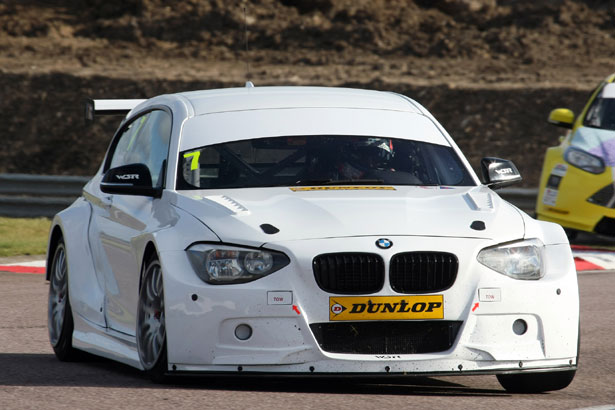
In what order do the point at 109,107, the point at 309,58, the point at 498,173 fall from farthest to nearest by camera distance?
the point at 309,58 < the point at 109,107 < the point at 498,173

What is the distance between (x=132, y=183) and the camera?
290 inches

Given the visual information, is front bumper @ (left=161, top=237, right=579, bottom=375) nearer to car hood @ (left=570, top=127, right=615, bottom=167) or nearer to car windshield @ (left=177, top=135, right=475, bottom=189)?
car windshield @ (left=177, top=135, right=475, bottom=189)

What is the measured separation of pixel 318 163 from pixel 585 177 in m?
8.66

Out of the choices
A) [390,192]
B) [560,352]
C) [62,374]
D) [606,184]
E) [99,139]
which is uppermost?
[390,192]

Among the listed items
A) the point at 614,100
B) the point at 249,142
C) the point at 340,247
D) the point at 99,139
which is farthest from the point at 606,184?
the point at 99,139

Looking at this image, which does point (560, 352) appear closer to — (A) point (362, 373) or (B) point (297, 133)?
(A) point (362, 373)

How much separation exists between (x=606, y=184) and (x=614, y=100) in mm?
1522

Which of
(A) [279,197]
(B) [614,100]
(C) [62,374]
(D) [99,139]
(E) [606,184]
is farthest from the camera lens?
(D) [99,139]

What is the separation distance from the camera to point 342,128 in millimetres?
7797

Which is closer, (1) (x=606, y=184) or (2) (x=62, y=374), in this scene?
(2) (x=62, y=374)

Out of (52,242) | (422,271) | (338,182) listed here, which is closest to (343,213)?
(422,271)

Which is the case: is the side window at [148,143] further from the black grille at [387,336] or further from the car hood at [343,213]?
the black grille at [387,336]

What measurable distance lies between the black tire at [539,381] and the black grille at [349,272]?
37.6 inches

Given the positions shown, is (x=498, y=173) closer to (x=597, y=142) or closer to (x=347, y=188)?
(x=347, y=188)
